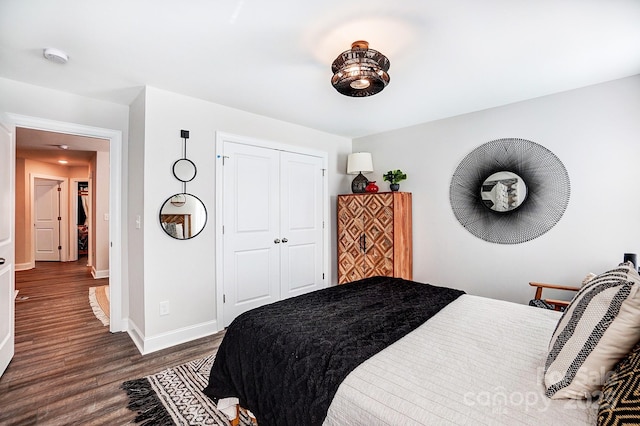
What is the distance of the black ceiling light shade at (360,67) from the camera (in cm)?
191

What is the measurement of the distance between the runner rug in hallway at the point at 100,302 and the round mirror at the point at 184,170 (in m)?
1.97

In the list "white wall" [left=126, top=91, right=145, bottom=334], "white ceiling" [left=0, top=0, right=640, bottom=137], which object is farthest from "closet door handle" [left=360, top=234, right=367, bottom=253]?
"white wall" [left=126, top=91, right=145, bottom=334]

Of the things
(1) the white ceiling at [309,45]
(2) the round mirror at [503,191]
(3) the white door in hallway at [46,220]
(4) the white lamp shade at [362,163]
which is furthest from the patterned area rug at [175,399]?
(3) the white door in hallway at [46,220]

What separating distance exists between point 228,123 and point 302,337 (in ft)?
8.53

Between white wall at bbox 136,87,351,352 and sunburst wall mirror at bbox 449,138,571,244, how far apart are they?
2.63 metres

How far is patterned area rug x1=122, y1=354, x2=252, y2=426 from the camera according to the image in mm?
1838

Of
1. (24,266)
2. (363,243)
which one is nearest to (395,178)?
(363,243)

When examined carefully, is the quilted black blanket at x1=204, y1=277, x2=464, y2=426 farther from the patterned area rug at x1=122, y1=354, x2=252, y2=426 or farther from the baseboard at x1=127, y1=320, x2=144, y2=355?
the baseboard at x1=127, y1=320, x2=144, y2=355

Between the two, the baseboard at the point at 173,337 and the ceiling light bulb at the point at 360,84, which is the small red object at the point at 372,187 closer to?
the ceiling light bulb at the point at 360,84

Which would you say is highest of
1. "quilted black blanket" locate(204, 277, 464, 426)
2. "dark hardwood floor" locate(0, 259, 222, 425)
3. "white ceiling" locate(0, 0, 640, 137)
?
"white ceiling" locate(0, 0, 640, 137)

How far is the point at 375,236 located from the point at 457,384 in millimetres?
2737

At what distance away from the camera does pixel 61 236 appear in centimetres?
741

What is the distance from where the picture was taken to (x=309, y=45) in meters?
2.07

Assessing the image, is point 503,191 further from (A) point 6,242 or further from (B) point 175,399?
(A) point 6,242
